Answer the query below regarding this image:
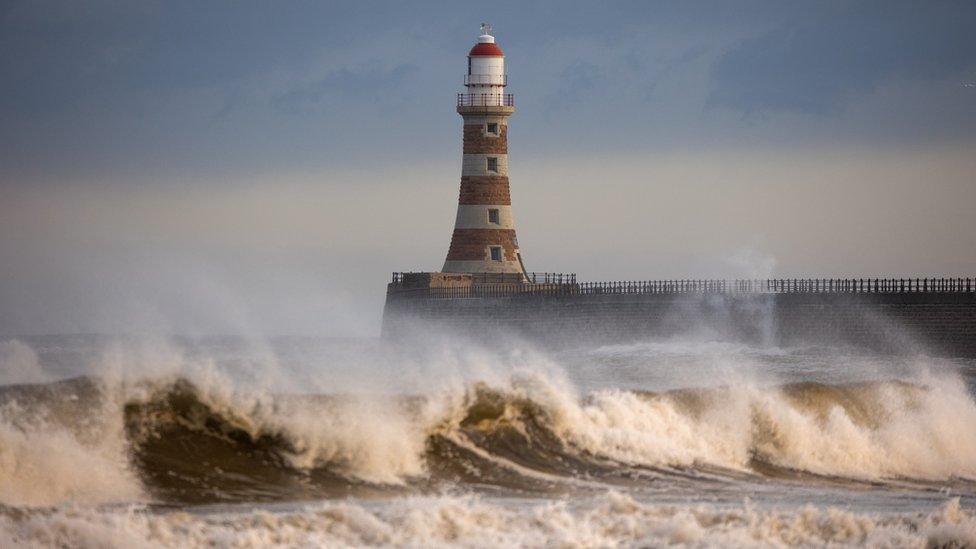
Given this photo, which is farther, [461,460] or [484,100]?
[484,100]

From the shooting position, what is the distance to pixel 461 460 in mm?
18766

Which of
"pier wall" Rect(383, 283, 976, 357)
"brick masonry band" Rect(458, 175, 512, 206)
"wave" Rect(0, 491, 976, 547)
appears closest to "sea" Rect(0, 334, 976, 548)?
"wave" Rect(0, 491, 976, 547)

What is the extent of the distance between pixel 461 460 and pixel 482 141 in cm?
2996

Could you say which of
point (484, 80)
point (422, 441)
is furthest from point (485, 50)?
point (422, 441)

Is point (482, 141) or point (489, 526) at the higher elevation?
point (482, 141)

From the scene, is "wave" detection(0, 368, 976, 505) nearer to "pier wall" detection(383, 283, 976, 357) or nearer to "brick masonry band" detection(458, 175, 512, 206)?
"pier wall" detection(383, 283, 976, 357)

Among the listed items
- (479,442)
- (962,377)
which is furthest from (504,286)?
(479,442)

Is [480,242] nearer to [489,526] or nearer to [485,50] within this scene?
[485,50]

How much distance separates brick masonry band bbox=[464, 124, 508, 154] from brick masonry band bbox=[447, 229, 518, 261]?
2.07m

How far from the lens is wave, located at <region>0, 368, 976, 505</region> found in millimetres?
16594

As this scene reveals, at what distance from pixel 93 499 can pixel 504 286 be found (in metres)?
33.3

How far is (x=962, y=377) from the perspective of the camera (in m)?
30.6

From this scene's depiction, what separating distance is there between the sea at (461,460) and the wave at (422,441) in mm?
32

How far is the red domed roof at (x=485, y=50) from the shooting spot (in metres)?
48.4
